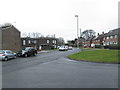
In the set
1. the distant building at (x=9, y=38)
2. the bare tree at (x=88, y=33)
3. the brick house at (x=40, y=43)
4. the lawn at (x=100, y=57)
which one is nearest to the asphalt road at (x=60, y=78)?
the lawn at (x=100, y=57)

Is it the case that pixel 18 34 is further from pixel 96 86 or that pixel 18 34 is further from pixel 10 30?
pixel 96 86

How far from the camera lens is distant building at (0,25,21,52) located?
27797 mm

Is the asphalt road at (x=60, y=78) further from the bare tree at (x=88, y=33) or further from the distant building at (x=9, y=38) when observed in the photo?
the bare tree at (x=88, y=33)

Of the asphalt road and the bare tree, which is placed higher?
the bare tree

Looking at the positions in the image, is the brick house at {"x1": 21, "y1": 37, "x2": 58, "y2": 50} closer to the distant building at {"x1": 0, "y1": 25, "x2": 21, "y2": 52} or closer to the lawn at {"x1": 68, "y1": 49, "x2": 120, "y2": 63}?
the distant building at {"x1": 0, "y1": 25, "x2": 21, "y2": 52}

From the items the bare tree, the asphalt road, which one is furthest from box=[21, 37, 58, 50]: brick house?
the bare tree

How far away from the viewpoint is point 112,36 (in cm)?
4500

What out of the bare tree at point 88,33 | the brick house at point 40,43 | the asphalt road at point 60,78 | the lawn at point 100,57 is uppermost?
the bare tree at point 88,33

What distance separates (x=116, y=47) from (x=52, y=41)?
99.2 feet

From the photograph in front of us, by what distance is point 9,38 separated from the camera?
96.0 ft

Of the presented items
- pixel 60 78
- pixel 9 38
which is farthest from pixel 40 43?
pixel 60 78

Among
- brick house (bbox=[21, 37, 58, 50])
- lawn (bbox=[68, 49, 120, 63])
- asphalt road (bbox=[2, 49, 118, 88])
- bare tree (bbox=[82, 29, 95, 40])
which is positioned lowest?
asphalt road (bbox=[2, 49, 118, 88])

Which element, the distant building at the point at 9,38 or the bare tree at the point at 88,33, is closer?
A: the distant building at the point at 9,38

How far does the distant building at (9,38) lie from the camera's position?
27.8m
